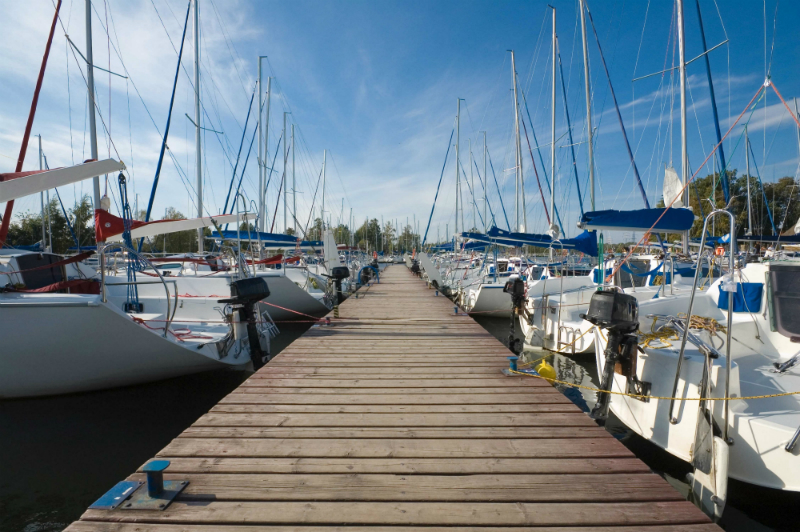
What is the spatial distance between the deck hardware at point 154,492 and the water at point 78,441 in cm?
196

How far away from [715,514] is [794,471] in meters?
0.63

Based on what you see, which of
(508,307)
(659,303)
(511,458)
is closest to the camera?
(511,458)

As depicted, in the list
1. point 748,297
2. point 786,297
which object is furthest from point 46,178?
point 786,297

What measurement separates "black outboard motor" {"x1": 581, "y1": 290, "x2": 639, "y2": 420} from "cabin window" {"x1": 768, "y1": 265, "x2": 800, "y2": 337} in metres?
1.89

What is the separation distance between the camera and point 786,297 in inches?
172

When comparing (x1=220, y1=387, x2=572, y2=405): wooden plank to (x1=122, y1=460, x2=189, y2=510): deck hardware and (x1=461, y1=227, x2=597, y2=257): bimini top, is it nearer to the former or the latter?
(x1=122, y1=460, x2=189, y2=510): deck hardware

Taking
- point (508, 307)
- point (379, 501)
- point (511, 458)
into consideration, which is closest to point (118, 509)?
point (379, 501)

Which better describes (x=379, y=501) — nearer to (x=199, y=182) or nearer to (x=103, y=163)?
(x=103, y=163)

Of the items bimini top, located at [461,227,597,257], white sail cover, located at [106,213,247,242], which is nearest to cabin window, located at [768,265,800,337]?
bimini top, located at [461,227,597,257]

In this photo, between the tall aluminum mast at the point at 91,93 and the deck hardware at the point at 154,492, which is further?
the tall aluminum mast at the point at 91,93

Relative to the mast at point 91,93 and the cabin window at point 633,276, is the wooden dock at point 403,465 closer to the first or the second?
the mast at point 91,93

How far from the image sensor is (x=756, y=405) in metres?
3.47

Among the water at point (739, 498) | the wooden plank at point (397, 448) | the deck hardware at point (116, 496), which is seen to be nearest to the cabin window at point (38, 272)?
the wooden plank at point (397, 448)

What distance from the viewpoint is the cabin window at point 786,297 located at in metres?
4.29
